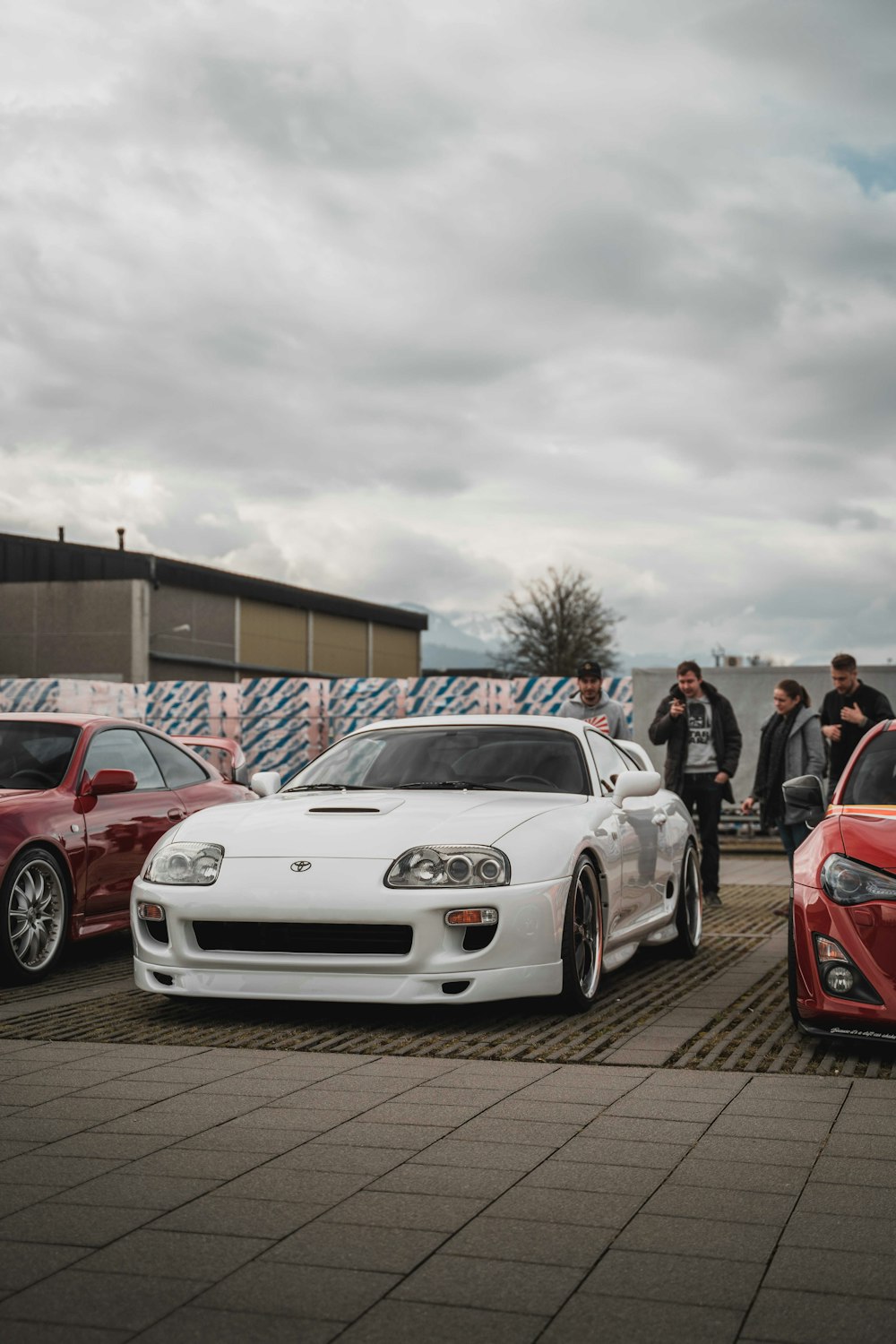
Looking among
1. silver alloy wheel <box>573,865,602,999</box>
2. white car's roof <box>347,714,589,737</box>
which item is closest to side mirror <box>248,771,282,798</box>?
white car's roof <box>347,714,589,737</box>

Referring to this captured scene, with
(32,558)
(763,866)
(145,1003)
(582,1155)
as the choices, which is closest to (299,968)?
(145,1003)

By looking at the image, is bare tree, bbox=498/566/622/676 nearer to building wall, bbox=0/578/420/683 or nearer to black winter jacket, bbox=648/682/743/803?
building wall, bbox=0/578/420/683

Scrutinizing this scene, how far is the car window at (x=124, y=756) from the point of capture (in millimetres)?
8859

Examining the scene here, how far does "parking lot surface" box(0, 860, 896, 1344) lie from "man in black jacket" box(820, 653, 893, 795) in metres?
4.02

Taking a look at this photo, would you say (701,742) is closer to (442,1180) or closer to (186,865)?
(186,865)

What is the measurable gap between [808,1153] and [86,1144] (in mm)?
2081

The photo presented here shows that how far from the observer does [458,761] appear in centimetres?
762

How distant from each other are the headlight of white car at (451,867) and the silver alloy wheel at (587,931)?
502mm

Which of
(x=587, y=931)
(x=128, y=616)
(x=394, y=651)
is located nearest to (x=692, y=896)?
(x=587, y=931)

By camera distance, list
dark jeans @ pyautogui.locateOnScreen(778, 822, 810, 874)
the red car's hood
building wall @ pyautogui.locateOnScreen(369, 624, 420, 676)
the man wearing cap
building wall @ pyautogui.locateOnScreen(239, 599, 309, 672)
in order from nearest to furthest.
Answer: the red car's hood
dark jeans @ pyautogui.locateOnScreen(778, 822, 810, 874)
the man wearing cap
building wall @ pyautogui.locateOnScreen(239, 599, 309, 672)
building wall @ pyautogui.locateOnScreen(369, 624, 420, 676)

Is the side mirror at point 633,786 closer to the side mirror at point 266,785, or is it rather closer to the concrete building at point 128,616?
the side mirror at point 266,785

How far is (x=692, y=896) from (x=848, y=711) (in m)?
2.02

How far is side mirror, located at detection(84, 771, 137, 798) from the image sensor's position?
27.1 feet

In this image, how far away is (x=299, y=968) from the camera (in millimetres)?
6203
